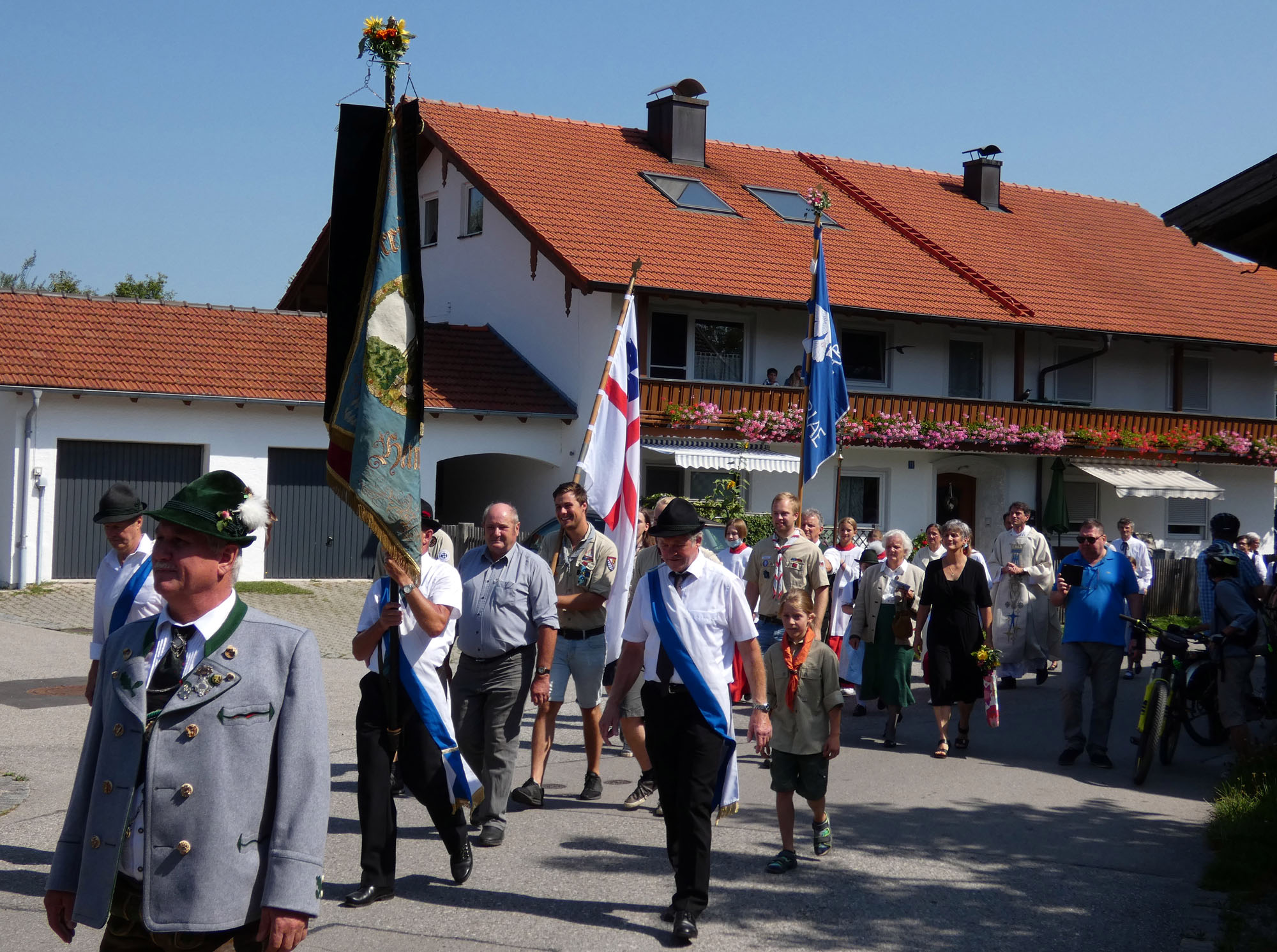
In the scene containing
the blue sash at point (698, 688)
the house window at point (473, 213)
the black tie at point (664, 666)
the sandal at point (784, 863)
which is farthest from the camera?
the house window at point (473, 213)

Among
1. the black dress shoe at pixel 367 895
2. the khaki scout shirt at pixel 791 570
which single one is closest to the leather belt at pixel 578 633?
the khaki scout shirt at pixel 791 570

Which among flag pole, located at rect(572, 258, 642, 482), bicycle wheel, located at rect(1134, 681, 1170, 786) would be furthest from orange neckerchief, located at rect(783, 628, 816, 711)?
bicycle wheel, located at rect(1134, 681, 1170, 786)

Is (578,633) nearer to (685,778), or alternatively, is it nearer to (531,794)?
(531,794)

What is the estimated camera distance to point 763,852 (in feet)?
24.5

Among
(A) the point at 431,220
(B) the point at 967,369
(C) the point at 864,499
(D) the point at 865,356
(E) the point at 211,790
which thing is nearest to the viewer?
(E) the point at 211,790

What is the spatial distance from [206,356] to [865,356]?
13418mm

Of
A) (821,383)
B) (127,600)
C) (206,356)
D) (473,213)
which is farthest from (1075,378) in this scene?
(127,600)

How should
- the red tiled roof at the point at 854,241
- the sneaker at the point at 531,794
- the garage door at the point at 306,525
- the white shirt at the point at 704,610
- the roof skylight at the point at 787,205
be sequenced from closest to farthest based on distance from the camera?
the white shirt at the point at 704,610
the sneaker at the point at 531,794
the garage door at the point at 306,525
the red tiled roof at the point at 854,241
the roof skylight at the point at 787,205

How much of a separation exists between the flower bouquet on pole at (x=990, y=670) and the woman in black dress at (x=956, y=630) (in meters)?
0.04

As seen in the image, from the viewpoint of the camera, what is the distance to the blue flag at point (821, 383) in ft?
41.2

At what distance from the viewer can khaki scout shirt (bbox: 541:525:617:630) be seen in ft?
28.5

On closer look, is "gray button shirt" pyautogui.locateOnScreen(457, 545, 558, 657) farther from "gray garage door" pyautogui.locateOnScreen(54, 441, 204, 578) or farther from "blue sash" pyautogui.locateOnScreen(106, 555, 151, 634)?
"gray garage door" pyautogui.locateOnScreen(54, 441, 204, 578)

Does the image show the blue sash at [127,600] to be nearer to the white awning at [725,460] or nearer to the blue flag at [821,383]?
the blue flag at [821,383]

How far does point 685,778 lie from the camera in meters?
6.17
